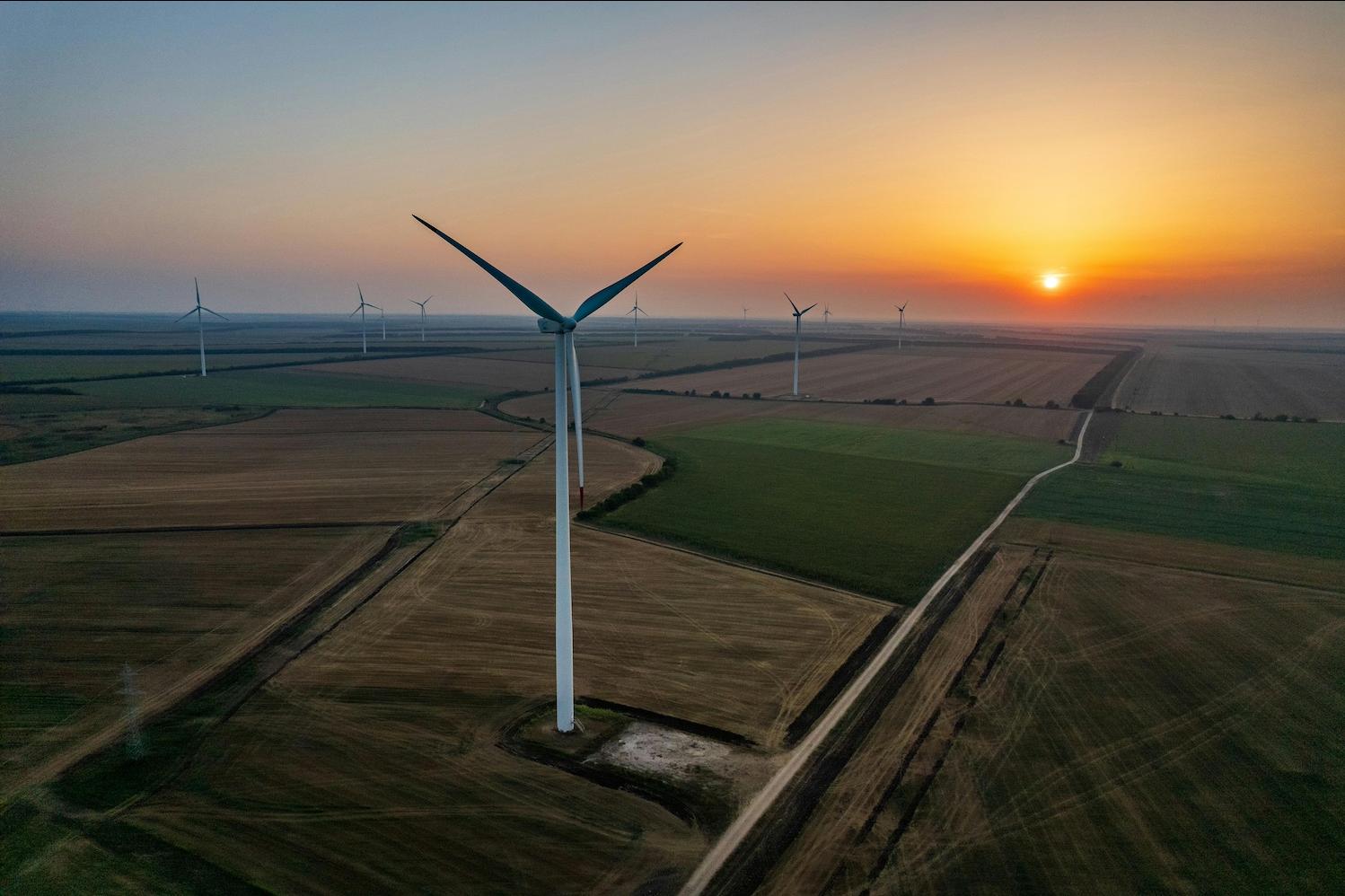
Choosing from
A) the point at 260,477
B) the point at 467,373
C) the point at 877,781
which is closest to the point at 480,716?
the point at 877,781

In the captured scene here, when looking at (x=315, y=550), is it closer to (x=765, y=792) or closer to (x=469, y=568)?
(x=469, y=568)

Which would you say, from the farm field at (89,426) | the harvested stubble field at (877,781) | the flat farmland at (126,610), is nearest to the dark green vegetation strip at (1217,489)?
the harvested stubble field at (877,781)

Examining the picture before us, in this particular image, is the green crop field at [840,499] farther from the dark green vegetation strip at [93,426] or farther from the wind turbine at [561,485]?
the dark green vegetation strip at [93,426]

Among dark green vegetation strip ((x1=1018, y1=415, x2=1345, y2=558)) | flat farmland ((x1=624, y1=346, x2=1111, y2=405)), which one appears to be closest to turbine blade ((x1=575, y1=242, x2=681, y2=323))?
dark green vegetation strip ((x1=1018, y1=415, x2=1345, y2=558))

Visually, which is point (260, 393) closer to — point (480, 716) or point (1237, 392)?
point (480, 716)

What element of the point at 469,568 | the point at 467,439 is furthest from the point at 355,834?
the point at 467,439
